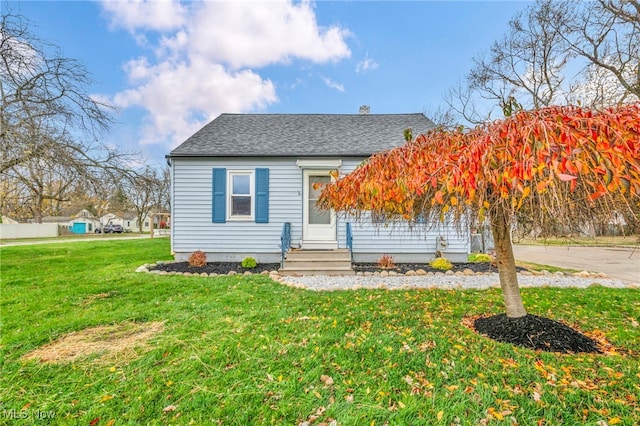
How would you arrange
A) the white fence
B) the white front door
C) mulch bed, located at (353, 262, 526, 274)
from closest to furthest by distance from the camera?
mulch bed, located at (353, 262, 526, 274), the white front door, the white fence

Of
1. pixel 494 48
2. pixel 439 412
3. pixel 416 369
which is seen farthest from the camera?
pixel 494 48

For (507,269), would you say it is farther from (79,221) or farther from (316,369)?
(79,221)

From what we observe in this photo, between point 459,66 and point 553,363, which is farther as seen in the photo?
point 459,66

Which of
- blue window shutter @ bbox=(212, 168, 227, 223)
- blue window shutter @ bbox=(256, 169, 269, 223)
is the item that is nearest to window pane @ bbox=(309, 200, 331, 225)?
blue window shutter @ bbox=(256, 169, 269, 223)

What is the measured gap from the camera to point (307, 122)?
33.6 feet

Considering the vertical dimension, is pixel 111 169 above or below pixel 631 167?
above

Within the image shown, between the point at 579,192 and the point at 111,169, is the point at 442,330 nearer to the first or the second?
the point at 579,192

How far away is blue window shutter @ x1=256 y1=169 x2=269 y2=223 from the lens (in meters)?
8.26

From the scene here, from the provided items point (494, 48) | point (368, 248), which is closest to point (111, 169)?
point (368, 248)

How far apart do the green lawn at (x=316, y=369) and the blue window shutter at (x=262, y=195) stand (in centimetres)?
396

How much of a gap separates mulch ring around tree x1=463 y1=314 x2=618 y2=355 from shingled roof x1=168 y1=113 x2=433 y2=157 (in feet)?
18.1

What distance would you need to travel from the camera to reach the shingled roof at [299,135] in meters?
8.26

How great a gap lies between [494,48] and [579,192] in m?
18.7

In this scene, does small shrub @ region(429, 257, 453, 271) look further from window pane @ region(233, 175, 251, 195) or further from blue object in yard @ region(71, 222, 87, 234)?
blue object in yard @ region(71, 222, 87, 234)
